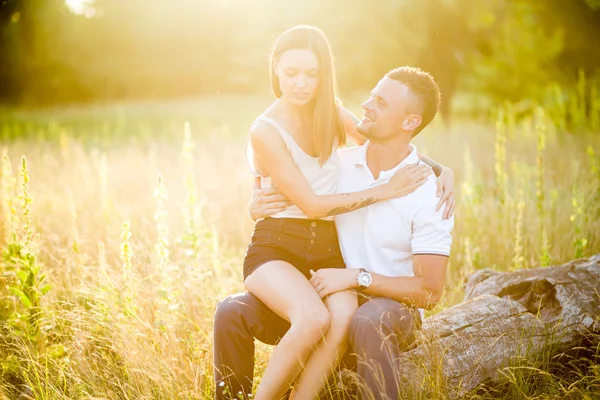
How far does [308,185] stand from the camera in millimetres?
3307

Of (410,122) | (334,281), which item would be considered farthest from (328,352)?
(410,122)

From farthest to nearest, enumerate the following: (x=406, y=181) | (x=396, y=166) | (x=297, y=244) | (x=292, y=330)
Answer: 1. (x=396, y=166)
2. (x=297, y=244)
3. (x=406, y=181)
4. (x=292, y=330)

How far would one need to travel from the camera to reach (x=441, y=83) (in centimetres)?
1672

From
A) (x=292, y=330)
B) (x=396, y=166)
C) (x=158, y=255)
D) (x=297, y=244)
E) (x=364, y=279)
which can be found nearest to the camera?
(x=292, y=330)

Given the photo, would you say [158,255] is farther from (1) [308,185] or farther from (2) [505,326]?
(2) [505,326]

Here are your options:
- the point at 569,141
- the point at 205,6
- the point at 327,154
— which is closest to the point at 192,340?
the point at 327,154

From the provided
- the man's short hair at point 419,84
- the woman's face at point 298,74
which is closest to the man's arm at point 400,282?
the man's short hair at point 419,84

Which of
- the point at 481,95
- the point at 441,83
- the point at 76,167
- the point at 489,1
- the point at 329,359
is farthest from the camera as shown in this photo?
the point at 481,95

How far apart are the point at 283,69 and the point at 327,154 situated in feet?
1.72

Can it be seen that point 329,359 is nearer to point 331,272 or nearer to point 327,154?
point 331,272

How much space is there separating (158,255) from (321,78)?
4.80ft

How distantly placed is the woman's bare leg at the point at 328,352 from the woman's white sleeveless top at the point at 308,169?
24.1 inches

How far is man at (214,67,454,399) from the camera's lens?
2910mm

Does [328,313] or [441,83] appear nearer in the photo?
[328,313]
